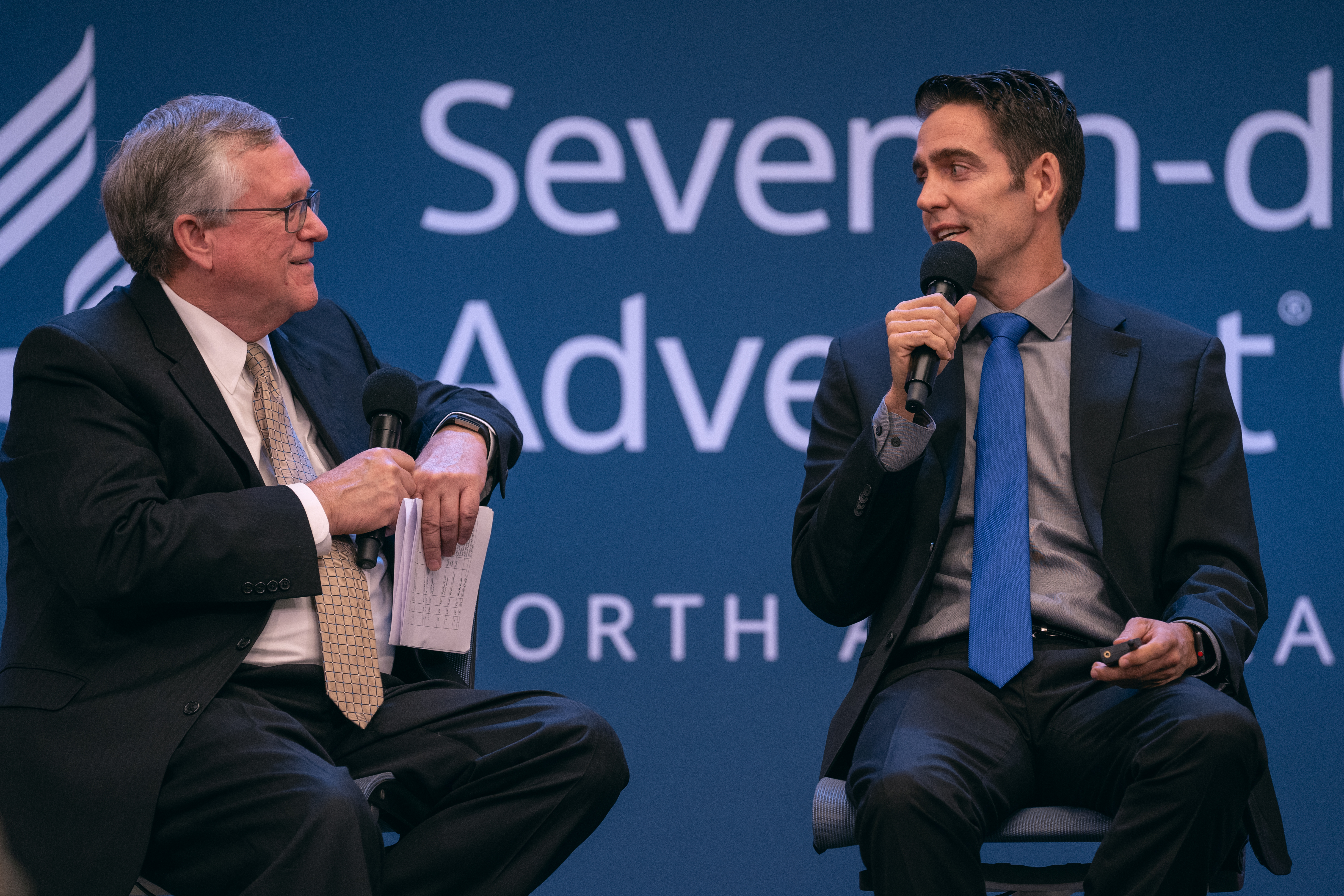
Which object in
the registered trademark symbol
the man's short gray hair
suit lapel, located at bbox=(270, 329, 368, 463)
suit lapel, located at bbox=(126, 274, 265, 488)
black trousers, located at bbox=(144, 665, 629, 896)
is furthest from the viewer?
the registered trademark symbol

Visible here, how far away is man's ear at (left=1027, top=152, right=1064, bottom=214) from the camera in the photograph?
2.42 m

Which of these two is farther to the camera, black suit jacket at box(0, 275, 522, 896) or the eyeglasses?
the eyeglasses

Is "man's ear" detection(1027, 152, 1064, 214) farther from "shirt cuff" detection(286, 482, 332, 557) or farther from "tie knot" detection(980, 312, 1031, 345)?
"shirt cuff" detection(286, 482, 332, 557)

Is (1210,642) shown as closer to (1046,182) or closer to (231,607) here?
(1046,182)

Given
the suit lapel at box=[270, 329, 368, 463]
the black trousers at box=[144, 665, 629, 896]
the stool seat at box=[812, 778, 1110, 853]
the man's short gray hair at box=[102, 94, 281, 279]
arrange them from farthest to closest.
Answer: the suit lapel at box=[270, 329, 368, 463] < the man's short gray hair at box=[102, 94, 281, 279] < the stool seat at box=[812, 778, 1110, 853] < the black trousers at box=[144, 665, 629, 896]

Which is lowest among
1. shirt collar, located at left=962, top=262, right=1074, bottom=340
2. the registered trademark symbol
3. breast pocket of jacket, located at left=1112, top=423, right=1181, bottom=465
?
breast pocket of jacket, located at left=1112, top=423, right=1181, bottom=465

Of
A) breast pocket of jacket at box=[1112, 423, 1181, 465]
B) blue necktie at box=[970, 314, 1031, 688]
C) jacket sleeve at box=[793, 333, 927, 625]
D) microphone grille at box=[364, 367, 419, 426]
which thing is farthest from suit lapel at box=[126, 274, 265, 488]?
breast pocket of jacket at box=[1112, 423, 1181, 465]

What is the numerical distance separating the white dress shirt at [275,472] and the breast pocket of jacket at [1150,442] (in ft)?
4.35

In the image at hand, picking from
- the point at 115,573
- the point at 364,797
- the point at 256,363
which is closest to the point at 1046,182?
the point at 256,363

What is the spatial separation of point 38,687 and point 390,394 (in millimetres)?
712

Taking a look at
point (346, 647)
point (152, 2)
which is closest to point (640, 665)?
point (346, 647)

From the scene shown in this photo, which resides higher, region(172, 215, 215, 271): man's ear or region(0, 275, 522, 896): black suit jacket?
region(172, 215, 215, 271): man's ear

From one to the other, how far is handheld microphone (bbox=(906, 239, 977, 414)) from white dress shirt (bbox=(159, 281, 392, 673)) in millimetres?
968

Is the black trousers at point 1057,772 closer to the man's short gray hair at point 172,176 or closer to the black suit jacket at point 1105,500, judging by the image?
the black suit jacket at point 1105,500
